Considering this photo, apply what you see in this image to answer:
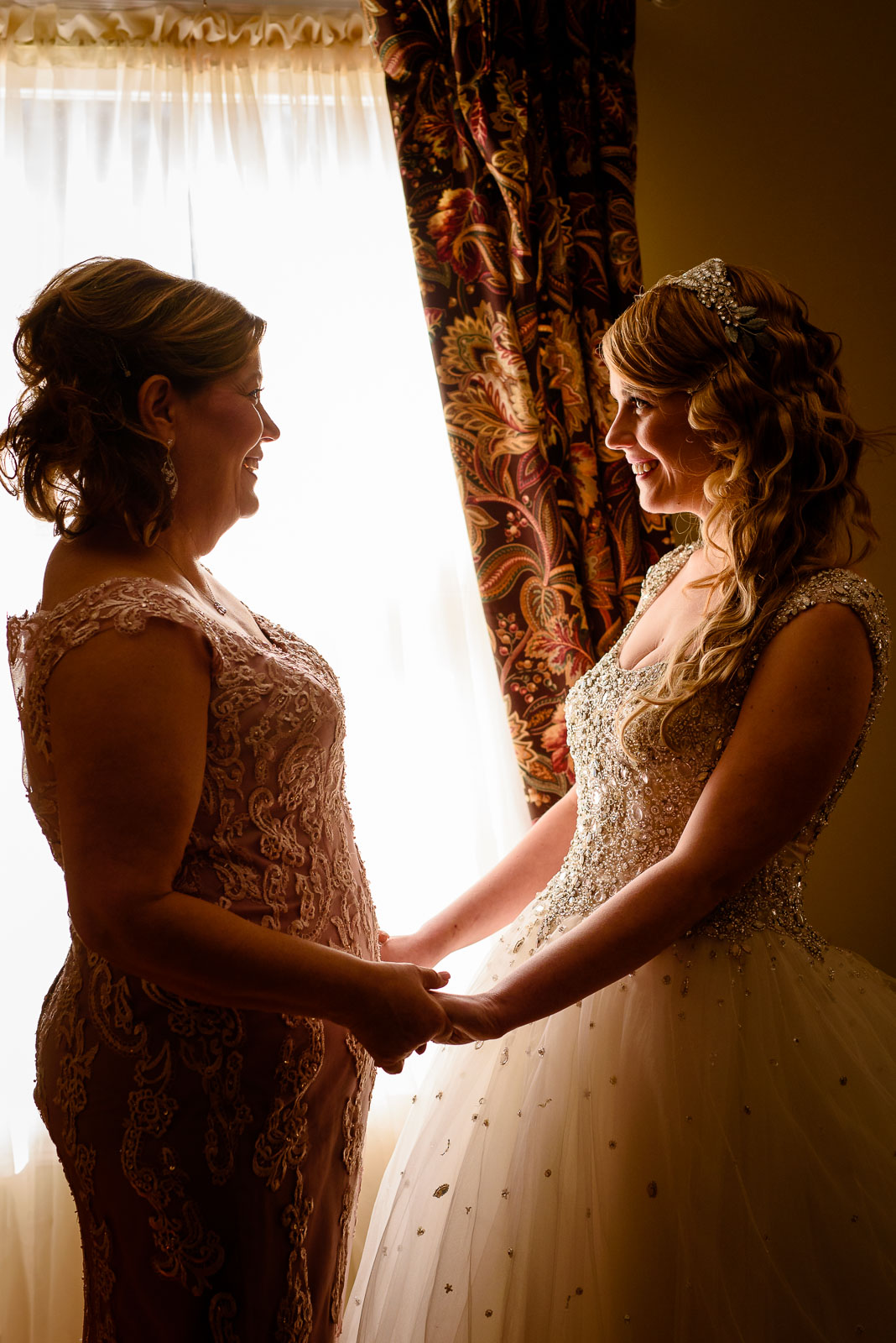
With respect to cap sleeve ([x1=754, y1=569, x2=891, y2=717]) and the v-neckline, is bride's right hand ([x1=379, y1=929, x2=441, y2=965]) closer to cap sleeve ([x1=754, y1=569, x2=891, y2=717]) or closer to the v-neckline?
the v-neckline

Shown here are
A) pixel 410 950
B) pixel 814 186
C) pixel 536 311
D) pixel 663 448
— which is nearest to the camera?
pixel 663 448

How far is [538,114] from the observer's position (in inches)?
84.7

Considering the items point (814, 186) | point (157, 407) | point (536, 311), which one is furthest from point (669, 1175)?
point (814, 186)

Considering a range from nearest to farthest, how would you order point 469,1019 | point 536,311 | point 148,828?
point 148,828 → point 469,1019 → point 536,311

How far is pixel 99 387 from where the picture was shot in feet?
3.92

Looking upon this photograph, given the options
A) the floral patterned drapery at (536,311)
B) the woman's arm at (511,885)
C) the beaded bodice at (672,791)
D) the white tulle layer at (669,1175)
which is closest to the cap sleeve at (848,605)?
the beaded bodice at (672,791)

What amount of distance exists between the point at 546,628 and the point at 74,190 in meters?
1.43

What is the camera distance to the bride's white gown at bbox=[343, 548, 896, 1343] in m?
1.08

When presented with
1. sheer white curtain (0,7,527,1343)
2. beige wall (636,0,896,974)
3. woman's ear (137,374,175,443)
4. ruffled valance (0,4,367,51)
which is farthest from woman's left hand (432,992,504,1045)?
ruffled valance (0,4,367,51)

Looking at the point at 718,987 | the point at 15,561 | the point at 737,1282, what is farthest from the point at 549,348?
the point at 737,1282

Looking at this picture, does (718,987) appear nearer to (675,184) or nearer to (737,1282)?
(737,1282)

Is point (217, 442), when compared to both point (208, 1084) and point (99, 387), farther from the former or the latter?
point (208, 1084)

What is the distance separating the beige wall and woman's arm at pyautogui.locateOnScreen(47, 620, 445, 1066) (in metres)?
1.69

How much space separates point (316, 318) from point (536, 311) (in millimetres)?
500
